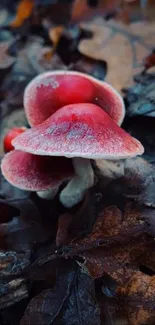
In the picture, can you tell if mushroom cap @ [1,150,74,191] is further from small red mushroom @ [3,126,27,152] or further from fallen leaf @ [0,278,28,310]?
fallen leaf @ [0,278,28,310]

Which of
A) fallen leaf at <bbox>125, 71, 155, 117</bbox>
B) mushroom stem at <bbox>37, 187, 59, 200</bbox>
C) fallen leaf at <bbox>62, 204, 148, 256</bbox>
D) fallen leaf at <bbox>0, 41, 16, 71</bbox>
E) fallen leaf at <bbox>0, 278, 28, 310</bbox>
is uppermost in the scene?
fallen leaf at <bbox>0, 41, 16, 71</bbox>

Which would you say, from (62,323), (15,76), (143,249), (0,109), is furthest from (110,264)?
(15,76)

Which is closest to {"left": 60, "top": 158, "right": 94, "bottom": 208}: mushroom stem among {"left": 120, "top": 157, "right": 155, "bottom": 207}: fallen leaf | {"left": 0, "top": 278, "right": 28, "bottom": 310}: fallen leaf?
{"left": 120, "top": 157, "right": 155, "bottom": 207}: fallen leaf

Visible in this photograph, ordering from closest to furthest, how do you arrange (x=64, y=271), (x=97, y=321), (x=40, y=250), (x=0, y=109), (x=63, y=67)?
(x=97, y=321) < (x=64, y=271) < (x=40, y=250) < (x=0, y=109) < (x=63, y=67)

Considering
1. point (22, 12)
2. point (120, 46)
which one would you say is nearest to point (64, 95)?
point (120, 46)

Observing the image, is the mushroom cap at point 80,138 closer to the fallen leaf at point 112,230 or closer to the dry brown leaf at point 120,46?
the fallen leaf at point 112,230

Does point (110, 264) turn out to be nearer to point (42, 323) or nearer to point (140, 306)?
point (140, 306)

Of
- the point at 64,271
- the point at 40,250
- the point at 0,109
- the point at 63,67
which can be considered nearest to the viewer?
the point at 64,271
